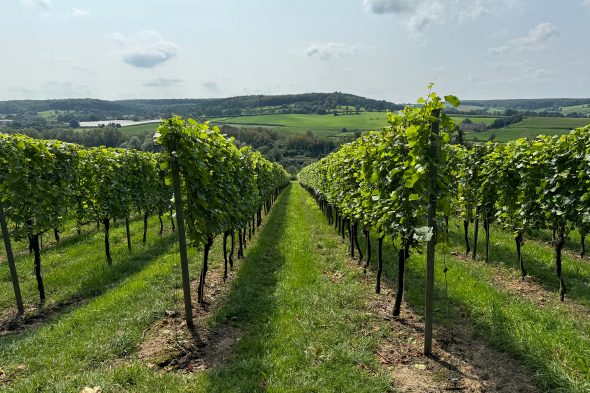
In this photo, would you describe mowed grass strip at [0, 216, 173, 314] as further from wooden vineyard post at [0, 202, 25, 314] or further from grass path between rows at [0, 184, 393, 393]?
grass path between rows at [0, 184, 393, 393]

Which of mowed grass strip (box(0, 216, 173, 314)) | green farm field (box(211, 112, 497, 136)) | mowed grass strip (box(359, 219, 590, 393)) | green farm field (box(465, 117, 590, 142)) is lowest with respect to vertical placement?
mowed grass strip (box(0, 216, 173, 314))

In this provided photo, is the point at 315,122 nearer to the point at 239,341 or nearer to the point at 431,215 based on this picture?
the point at 239,341

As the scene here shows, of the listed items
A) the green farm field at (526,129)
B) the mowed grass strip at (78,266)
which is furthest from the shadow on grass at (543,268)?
the green farm field at (526,129)

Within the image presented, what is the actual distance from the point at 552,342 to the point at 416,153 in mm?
4288

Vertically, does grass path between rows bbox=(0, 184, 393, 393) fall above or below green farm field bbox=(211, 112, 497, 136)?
below

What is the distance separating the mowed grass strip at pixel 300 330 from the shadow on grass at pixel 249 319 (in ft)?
0.05

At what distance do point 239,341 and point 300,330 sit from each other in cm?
129

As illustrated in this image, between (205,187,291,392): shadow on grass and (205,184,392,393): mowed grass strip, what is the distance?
2 centimetres

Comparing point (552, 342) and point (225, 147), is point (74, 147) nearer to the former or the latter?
point (225, 147)

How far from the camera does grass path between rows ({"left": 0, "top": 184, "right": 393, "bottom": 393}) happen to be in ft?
18.9

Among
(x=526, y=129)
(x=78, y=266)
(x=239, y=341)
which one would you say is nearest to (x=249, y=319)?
(x=239, y=341)

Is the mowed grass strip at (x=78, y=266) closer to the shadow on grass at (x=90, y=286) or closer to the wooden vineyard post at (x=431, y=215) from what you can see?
the shadow on grass at (x=90, y=286)

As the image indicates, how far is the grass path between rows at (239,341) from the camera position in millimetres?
5773

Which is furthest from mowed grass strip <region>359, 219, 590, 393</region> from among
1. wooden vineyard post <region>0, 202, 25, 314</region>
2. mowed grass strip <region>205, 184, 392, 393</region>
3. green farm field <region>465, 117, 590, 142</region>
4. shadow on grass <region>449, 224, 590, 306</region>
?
green farm field <region>465, 117, 590, 142</region>
